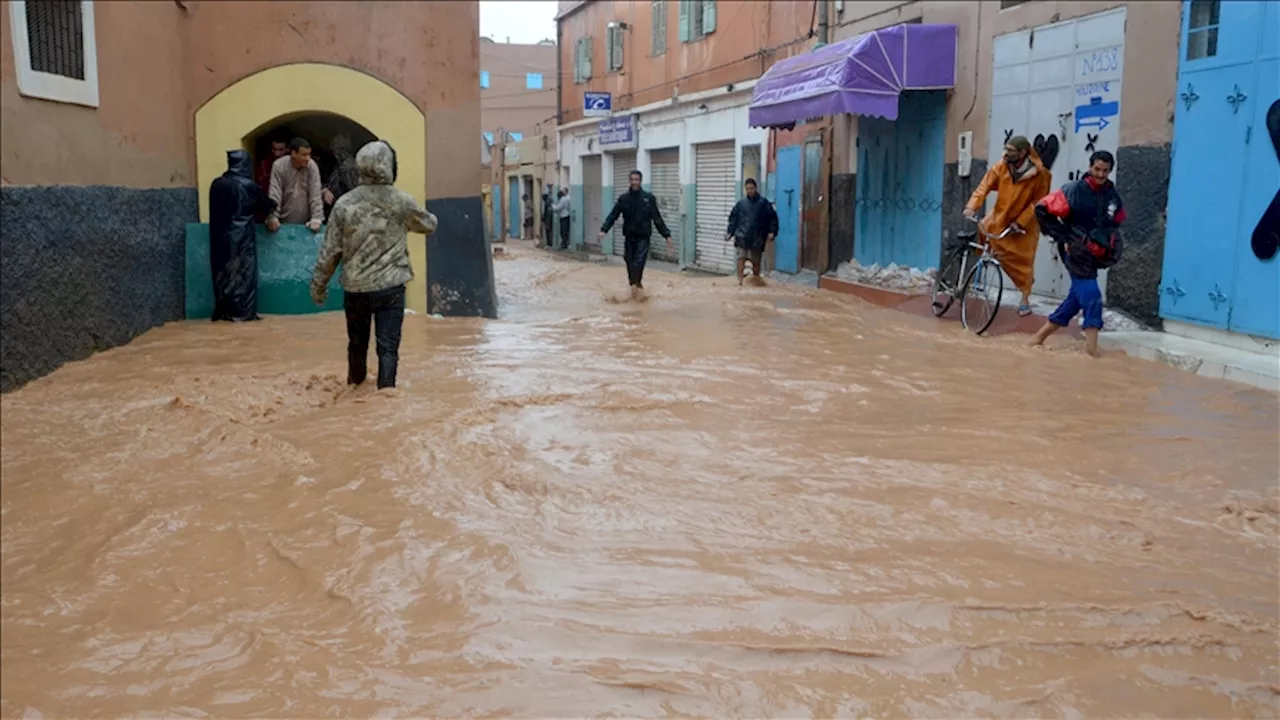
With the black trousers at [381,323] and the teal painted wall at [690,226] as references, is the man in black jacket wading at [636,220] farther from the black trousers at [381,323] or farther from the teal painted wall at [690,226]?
the teal painted wall at [690,226]

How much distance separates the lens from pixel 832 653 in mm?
3359

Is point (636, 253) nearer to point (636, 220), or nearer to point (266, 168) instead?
point (636, 220)

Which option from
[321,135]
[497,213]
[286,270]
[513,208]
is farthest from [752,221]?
[497,213]

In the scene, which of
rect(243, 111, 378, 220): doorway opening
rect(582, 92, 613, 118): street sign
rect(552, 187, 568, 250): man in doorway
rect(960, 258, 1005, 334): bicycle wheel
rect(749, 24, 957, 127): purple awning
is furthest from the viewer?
rect(552, 187, 568, 250): man in doorway

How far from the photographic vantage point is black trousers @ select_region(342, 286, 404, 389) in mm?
6957

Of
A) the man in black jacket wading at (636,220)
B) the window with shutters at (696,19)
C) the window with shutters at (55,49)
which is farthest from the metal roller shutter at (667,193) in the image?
the window with shutters at (55,49)

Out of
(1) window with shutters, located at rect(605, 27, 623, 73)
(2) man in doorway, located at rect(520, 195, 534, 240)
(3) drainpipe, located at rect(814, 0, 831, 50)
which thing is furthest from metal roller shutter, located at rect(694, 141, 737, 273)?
(2) man in doorway, located at rect(520, 195, 534, 240)

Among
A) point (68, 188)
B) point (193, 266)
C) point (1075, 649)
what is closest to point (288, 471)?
point (1075, 649)

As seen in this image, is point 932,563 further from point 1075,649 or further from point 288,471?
point 288,471

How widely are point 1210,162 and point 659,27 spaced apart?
16.8 metres

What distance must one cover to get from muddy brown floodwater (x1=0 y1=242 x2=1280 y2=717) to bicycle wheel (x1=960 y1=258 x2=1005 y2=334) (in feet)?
8.85

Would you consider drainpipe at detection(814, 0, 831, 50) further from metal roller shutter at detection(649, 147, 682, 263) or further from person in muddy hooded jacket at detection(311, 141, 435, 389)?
person in muddy hooded jacket at detection(311, 141, 435, 389)

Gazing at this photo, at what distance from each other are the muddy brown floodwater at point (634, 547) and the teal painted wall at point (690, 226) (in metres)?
14.8

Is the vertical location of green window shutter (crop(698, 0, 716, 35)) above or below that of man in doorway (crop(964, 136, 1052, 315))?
above
